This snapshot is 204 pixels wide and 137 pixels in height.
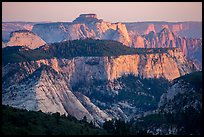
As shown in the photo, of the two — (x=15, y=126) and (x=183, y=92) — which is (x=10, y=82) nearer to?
(x=183, y=92)

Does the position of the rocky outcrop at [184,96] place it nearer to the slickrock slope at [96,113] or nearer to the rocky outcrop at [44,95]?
the slickrock slope at [96,113]

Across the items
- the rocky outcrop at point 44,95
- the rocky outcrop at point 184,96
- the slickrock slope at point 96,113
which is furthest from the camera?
the slickrock slope at point 96,113

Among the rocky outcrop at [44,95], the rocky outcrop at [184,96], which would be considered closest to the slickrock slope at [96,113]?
the rocky outcrop at [44,95]

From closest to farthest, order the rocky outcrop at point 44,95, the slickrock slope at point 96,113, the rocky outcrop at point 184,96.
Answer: the rocky outcrop at point 184,96 → the rocky outcrop at point 44,95 → the slickrock slope at point 96,113

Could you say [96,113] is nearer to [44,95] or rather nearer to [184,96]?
[44,95]

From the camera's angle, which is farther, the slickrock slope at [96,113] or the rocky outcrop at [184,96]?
the slickrock slope at [96,113]

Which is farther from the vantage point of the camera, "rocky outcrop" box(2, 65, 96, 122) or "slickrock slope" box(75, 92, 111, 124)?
"slickrock slope" box(75, 92, 111, 124)

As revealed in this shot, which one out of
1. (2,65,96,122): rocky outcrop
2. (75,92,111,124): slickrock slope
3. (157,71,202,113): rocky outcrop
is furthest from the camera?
(75,92,111,124): slickrock slope

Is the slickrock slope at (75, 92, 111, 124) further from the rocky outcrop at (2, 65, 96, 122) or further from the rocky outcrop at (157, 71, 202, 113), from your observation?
the rocky outcrop at (157, 71, 202, 113)

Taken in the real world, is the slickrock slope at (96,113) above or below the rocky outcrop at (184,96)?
below

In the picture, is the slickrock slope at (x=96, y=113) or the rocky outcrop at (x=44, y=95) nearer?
the rocky outcrop at (x=44, y=95)

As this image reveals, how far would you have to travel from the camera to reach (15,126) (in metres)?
76.0

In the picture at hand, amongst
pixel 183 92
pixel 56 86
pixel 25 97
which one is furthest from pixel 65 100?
pixel 183 92

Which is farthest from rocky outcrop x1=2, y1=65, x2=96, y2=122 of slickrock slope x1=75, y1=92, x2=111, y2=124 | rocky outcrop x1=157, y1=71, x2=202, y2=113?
rocky outcrop x1=157, y1=71, x2=202, y2=113
